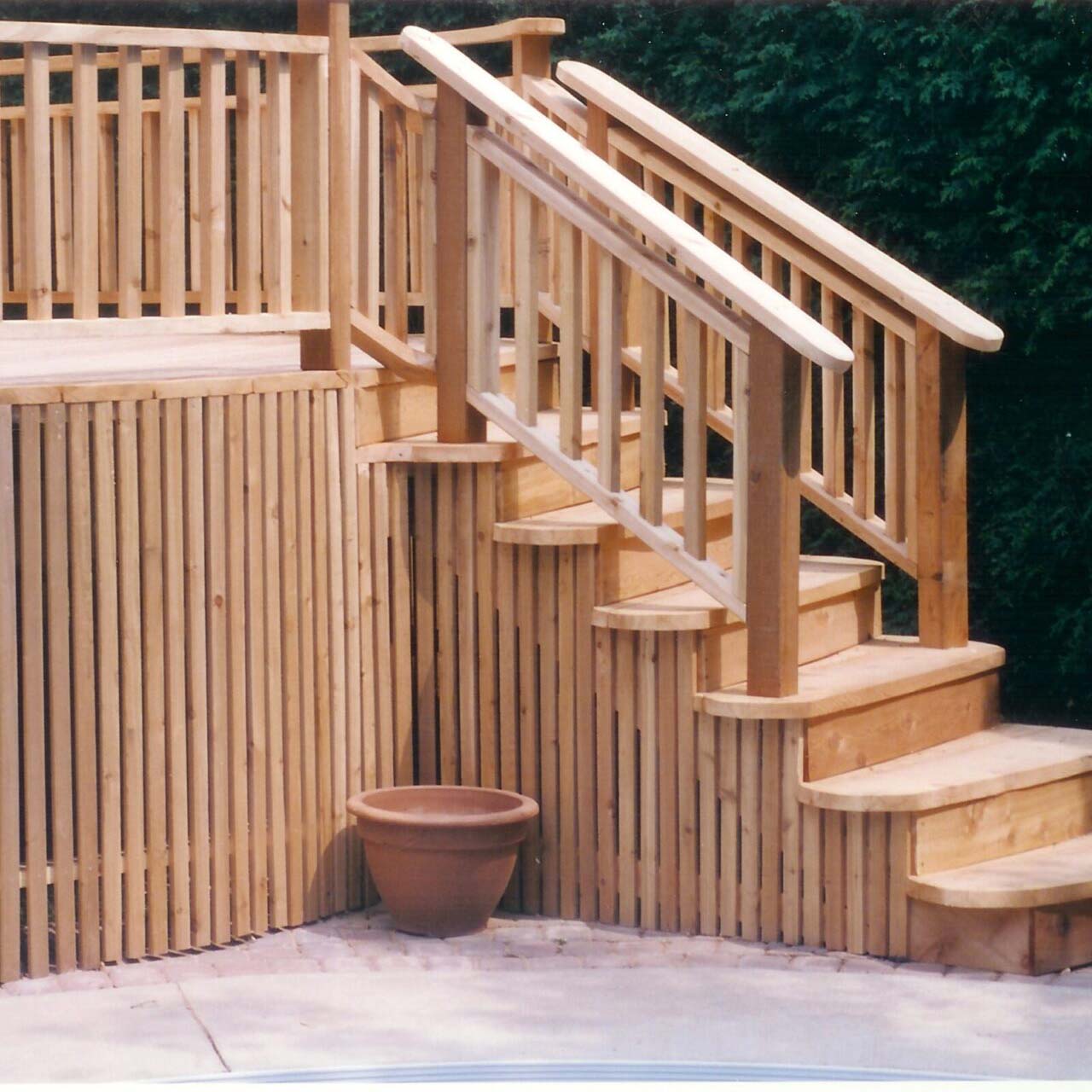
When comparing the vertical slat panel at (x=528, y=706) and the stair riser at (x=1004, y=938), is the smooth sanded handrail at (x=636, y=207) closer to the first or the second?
the vertical slat panel at (x=528, y=706)

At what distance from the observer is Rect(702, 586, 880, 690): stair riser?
19.5 feet

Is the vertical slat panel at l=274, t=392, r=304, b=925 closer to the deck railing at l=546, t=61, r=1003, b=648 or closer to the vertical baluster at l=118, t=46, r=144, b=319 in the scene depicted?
the vertical baluster at l=118, t=46, r=144, b=319

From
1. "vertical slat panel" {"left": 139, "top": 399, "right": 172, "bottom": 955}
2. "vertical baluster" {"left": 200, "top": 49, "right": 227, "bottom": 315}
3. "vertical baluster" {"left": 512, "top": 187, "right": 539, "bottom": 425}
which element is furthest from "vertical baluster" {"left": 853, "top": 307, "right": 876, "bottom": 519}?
"vertical slat panel" {"left": 139, "top": 399, "right": 172, "bottom": 955}

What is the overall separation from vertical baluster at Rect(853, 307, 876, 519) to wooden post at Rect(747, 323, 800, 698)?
3.62ft

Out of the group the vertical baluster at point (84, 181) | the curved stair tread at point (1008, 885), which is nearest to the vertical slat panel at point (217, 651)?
the vertical baluster at point (84, 181)

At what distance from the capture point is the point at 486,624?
632cm

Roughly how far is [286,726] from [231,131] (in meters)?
5.60

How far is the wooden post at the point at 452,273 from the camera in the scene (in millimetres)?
6227

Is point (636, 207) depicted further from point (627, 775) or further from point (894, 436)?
point (627, 775)

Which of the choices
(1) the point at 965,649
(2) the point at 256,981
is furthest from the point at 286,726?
(1) the point at 965,649

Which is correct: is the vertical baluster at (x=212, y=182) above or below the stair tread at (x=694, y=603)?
above

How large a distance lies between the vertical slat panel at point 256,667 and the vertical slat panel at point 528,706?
2.71ft

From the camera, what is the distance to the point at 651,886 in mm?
6039

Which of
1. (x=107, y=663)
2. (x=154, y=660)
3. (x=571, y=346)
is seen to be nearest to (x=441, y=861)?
(x=154, y=660)
